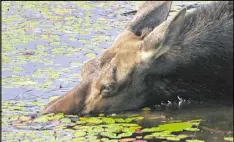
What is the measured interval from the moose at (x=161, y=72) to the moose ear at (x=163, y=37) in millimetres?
144

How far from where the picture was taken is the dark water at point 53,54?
881cm

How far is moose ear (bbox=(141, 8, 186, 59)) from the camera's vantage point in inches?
328

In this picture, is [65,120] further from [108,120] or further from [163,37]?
[163,37]

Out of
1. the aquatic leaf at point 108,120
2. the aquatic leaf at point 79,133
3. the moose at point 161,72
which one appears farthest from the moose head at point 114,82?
the aquatic leaf at point 79,133

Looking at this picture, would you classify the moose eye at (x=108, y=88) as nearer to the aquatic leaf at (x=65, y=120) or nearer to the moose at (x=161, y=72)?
the moose at (x=161, y=72)

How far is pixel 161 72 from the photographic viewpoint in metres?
9.14

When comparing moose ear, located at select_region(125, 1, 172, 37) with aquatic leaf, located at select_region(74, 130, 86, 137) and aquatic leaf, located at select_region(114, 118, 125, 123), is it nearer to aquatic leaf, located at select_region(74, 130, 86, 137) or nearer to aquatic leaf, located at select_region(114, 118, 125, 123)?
aquatic leaf, located at select_region(114, 118, 125, 123)

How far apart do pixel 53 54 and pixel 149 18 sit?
10.6 ft

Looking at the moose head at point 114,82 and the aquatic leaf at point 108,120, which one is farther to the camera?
the moose head at point 114,82

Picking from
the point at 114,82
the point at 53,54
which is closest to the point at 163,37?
the point at 114,82

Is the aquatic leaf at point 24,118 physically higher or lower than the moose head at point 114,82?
lower

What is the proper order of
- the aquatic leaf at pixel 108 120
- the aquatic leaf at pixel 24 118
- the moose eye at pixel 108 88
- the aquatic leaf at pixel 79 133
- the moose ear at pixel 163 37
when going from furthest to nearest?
the moose eye at pixel 108 88 → the aquatic leaf at pixel 24 118 → the aquatic leaf at pixel 108 120 → the moose ear at pixel 163 37 → the aquatic leaf at pixel 79 133

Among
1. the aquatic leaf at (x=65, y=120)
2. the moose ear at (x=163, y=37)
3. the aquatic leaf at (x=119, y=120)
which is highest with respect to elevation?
the moose ear at (x=163, y=37)

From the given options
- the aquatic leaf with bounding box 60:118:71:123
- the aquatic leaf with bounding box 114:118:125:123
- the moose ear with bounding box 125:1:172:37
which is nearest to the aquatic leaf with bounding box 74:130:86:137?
the aquatic leaf with bounding box 60:118:71:123
